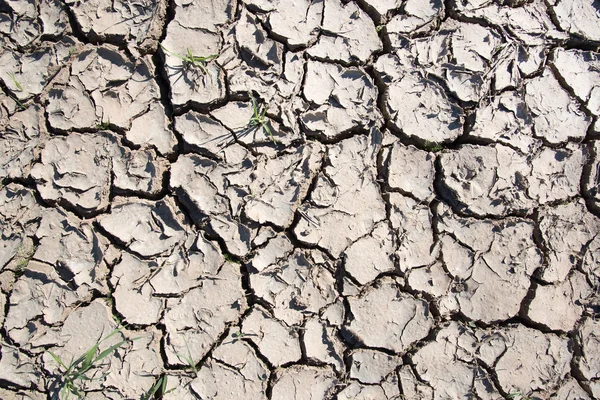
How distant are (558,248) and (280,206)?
3.98ft

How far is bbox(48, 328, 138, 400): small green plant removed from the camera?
6.68 ft

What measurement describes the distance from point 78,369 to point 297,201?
1067 millimetres

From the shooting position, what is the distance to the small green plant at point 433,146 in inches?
92.6

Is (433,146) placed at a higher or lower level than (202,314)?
higher

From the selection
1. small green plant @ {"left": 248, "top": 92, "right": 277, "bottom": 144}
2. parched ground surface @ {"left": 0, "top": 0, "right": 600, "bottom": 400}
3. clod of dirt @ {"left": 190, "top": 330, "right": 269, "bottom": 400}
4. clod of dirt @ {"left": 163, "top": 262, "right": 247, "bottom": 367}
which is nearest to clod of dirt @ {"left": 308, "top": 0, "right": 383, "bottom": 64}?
parched ground surface @ {"left": 0, "top": 0, "right": 600, "bottom": 400}

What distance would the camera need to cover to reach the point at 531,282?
2.31 m

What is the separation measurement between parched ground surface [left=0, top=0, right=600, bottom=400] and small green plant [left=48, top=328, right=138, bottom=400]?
0.01 m

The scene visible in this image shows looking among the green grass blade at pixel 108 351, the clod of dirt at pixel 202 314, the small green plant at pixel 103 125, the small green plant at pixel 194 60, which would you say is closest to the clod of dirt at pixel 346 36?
the small green plant at pixel 194 60

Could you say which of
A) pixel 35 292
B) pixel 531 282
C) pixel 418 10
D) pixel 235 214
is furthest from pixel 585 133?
pixel 35 292

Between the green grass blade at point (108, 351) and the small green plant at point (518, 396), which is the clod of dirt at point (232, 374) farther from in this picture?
the small green plant at point (518, 396)

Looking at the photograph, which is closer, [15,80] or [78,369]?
[78,369]

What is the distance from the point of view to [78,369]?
206 centimetres

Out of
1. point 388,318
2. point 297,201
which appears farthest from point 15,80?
point 388,318

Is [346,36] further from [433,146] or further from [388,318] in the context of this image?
[388,318]
